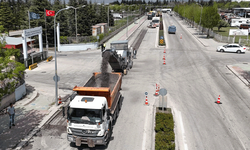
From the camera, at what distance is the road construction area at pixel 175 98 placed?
13.8 m

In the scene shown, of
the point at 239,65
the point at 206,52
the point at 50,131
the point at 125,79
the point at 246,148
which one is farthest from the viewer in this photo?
the point at 206,52

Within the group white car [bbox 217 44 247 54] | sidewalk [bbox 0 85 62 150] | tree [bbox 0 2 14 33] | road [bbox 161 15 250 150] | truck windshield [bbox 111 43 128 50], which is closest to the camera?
sidewalk [bbox 0 85 62 150]

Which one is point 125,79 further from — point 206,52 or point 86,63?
point 206,52

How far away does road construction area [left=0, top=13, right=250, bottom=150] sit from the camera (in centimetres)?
1380

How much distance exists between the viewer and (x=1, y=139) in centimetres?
1378

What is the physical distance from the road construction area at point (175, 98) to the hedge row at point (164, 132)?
518 millimetres

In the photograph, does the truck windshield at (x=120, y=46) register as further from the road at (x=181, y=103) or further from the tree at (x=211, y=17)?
the tree at (x=211, y=17)

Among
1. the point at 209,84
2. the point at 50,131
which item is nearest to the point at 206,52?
the point at 209,84

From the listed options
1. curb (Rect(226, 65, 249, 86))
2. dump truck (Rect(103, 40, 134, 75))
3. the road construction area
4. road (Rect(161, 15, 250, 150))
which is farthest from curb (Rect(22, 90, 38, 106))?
curb (Rect(226, 65, 249, 86))

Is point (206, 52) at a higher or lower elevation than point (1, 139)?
higher

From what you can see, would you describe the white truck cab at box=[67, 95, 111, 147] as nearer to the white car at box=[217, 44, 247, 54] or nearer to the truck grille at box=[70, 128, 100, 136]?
the truck grille at box=[70, 128, 100, 136]

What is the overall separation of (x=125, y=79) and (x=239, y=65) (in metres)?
16.5

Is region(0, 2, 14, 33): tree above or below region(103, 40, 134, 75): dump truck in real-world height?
above

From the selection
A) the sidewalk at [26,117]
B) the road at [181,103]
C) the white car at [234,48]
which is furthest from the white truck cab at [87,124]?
the white car at [234,48]
